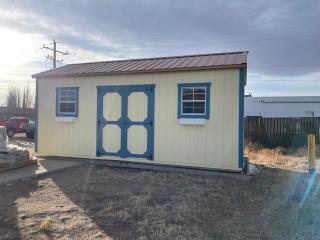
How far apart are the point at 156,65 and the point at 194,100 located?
1.69m

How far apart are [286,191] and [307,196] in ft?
1.59

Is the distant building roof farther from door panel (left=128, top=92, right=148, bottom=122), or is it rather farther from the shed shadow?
the shed shadow

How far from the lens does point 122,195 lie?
6.14m

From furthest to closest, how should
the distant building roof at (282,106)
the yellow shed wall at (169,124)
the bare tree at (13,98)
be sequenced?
the bare tree at (13,98), the distant building roof at (282,106), the yellow shed wall at (169,124)

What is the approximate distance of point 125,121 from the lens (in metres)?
9.32

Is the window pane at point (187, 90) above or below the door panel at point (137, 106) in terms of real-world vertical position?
above

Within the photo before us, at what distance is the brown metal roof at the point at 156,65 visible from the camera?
840 cm

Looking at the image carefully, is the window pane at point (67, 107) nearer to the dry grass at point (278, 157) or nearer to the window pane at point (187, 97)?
the window pane at point (187, 97)

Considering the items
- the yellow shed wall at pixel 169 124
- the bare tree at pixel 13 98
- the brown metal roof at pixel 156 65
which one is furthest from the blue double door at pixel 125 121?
the bare tree at pixel 13 98

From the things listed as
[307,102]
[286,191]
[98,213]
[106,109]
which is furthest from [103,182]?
[307,102]

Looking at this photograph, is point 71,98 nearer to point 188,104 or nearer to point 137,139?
point 137,139

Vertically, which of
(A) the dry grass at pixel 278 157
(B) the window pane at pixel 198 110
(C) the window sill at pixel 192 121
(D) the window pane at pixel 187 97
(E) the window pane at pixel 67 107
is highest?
(D) the window pane at pixel 187 97

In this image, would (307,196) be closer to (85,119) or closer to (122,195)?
(122,195)

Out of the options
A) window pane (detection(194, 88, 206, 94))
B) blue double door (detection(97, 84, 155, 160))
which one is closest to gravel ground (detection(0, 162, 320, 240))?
blue double door (detection(97, 84, 155, 160))
